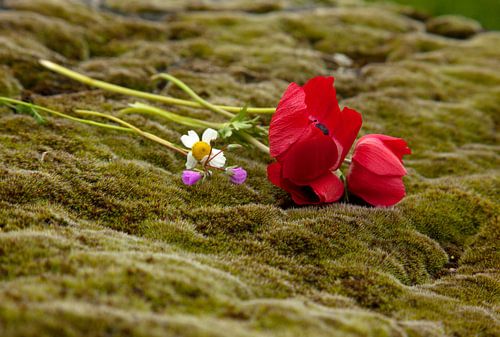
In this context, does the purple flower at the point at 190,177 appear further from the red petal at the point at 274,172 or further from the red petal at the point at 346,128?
the red petal at the point at 346,128

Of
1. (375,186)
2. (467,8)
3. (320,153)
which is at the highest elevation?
(320,153)

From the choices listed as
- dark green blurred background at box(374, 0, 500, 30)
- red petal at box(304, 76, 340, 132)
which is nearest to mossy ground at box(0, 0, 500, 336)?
red petal at box(304, 76, 340, 132)

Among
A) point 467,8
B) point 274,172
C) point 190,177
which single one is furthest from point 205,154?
point 467,8

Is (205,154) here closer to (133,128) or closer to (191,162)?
(191,162)

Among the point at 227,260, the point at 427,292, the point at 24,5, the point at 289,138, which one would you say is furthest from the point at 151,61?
the point at 427,292

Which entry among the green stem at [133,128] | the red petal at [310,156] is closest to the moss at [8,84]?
the green stem at [133,128]

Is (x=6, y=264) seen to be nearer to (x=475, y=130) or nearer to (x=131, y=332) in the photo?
(x=131, y=332)

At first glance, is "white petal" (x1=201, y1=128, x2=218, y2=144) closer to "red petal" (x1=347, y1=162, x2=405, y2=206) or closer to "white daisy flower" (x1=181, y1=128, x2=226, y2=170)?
"white daisy flower" (x1=181, y1=128, x2=226, y2=170)
